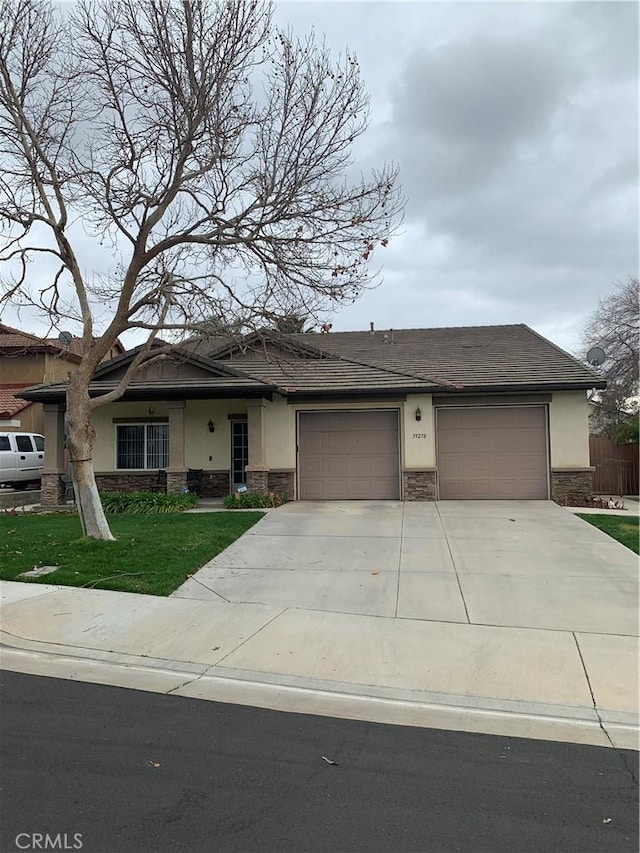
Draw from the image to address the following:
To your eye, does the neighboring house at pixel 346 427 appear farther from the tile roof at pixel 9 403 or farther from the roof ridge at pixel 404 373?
the tile roof at pixel 9 403

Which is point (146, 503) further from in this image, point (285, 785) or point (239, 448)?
point (285, 785)

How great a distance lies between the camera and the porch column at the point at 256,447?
16031 mm

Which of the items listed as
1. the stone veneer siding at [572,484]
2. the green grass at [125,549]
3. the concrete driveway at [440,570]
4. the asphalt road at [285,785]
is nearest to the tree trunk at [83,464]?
the green grass at [125,549]

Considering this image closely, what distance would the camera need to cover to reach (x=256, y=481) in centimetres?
1602

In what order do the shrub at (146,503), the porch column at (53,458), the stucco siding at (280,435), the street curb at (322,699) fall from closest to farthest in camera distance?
the street curb at (322,699)
the shrub at (146,503)
the porch column at (53,458)
the stucco siding at (280,435)

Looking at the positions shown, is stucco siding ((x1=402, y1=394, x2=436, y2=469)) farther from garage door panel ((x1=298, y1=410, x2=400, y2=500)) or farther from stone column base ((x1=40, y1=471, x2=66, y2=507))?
stone column base ((x1=40, y1=471, x2=66, y2=507))

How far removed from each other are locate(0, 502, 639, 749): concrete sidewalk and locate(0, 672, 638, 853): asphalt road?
0.43 meters

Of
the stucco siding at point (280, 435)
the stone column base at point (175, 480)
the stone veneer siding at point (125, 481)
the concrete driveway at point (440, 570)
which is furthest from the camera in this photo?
the stone veneer siding at point (125, 481)

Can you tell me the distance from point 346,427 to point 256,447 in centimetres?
254

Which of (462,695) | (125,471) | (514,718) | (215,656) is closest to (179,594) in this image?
(215,656)

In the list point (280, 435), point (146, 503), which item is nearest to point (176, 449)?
point (146, 503)

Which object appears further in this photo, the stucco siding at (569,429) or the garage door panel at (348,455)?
the garage door panel at (348,455)

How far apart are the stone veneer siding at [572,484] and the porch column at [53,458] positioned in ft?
43.0

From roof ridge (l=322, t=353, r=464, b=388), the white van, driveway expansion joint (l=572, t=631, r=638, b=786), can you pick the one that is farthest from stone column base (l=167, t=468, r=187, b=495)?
driveway expansion joint (l=572, t=631, r=638, b=786)
